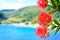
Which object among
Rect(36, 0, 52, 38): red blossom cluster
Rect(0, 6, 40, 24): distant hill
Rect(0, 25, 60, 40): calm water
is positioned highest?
Rect(0, 6, 40, 24): distant hill

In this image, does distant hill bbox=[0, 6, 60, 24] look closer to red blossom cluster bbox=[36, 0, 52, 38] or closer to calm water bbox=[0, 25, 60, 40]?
calm water bbox=[0, 25, 60, 40]

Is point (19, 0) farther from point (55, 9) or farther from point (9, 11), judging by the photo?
point (55, 9)

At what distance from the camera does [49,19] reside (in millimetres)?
564

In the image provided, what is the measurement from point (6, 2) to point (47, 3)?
2498 mm

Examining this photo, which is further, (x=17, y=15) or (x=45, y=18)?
(x=17, y=15)

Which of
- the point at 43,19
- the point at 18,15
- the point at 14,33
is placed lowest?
the point at 43,19

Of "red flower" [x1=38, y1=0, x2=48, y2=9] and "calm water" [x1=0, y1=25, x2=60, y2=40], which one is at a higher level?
"calm water" [x1=0, y1=25, x2=60, y2=40]

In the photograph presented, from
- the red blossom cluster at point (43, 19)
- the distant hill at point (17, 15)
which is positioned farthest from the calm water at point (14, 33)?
the red blossom cluster at point (43, 19)

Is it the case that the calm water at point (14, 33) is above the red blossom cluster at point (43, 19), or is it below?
above

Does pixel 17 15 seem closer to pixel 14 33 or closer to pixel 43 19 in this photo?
pixel 14 33

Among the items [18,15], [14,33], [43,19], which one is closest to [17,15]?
[18,15]

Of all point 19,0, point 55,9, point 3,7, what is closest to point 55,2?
point 55,9

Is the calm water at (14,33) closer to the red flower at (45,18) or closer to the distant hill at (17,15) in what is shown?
the distant hill at (17,15)

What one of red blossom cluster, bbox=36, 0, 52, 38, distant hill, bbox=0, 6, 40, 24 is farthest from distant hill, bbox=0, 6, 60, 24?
red blossom cluster, bbox=36, 0, 52, 38
